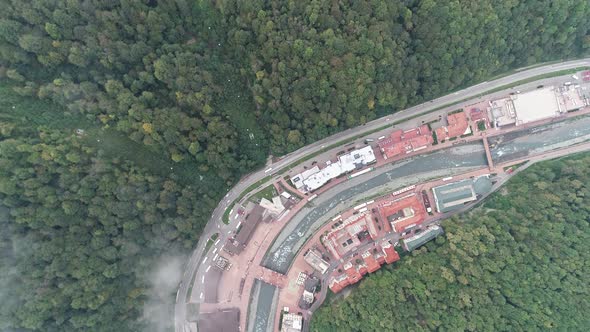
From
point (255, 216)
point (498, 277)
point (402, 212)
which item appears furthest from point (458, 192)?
point (255, 216)

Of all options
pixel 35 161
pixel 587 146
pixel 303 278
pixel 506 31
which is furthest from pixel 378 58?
pixel 35 161

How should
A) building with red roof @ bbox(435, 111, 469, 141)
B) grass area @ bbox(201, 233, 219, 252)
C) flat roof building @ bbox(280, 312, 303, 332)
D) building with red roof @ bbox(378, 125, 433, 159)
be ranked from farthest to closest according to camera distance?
building with red roof @ bbox(435, 111, 469, 141) → grass area @ bbox(201, 233, 219, 252) → building with red roof @ bbox(378, 125, 433, 159) → flat roof building @ bbox(280, 312, 303, 332)

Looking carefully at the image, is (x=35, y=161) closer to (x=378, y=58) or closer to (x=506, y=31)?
(x=378, y=58)

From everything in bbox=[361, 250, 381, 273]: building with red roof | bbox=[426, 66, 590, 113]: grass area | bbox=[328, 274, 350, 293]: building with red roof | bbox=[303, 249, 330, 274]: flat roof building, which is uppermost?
bbox=[426, 66, 590, 113]: grass area

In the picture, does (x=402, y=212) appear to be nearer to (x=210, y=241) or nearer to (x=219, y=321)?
(x=210, y=241)

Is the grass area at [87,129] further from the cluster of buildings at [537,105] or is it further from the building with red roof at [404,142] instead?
the cluster of buildings at [537,105]

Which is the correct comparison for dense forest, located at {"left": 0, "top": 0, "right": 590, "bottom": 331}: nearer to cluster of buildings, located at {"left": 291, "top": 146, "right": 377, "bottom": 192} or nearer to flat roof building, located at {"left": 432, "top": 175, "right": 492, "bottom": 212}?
cluster of buildings, located at {"left": 291, "top": 146, "right": 377, "bottom": 192}

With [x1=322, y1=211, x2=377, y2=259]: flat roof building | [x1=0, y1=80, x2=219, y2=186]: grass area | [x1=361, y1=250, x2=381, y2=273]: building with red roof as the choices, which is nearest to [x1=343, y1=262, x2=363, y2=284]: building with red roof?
[x1=361, y1=250, x2=381, y2=273]: building with red roof

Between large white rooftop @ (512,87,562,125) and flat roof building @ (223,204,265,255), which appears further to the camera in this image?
large white rooftop @ (512,87,562,125)
